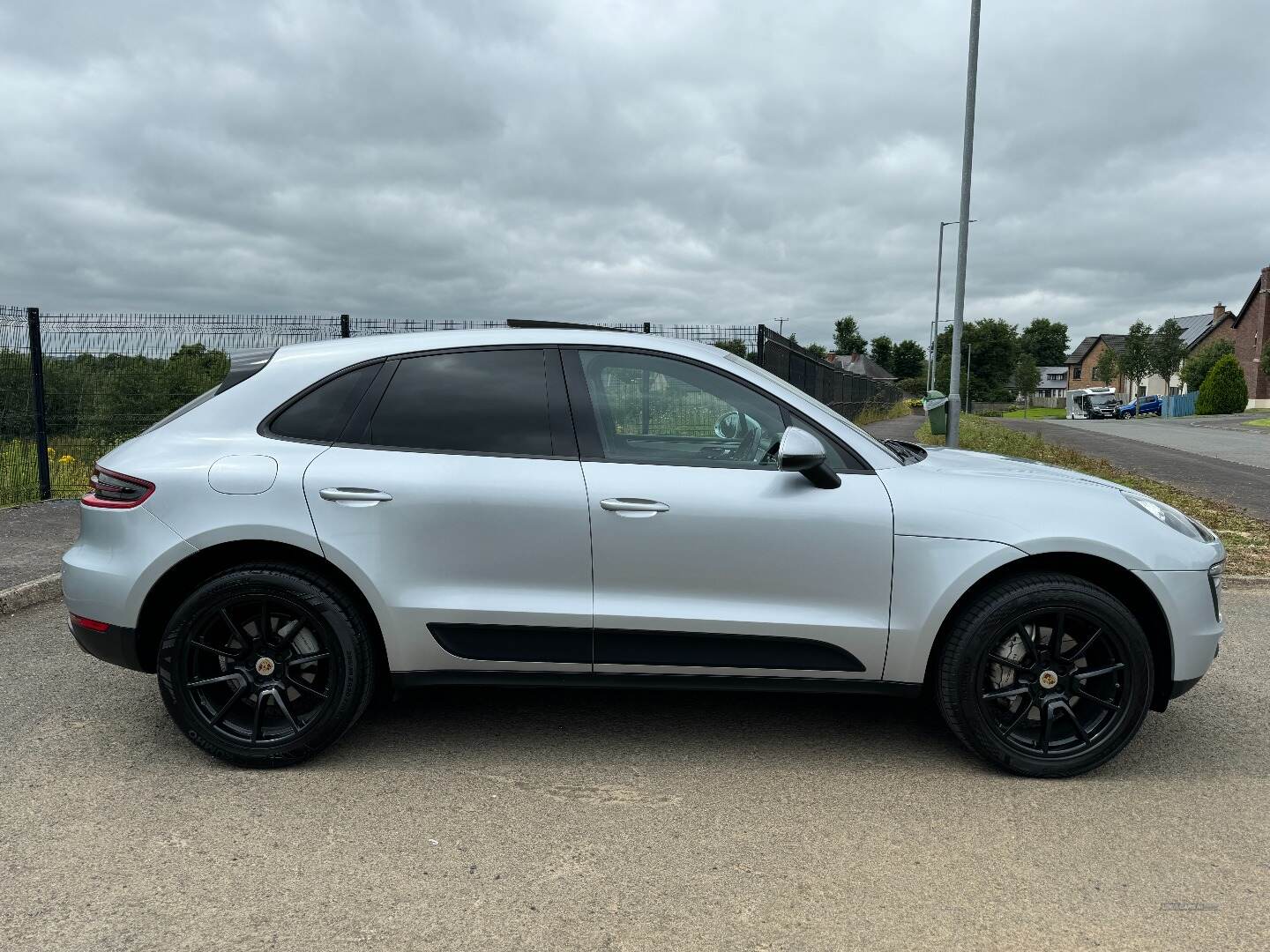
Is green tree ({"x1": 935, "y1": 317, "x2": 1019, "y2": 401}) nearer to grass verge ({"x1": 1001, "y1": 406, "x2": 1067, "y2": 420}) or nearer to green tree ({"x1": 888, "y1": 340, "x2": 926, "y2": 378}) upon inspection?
grass verge ({"x1": 1001, "y1": 406, "x2": 1067, "y2": 420})

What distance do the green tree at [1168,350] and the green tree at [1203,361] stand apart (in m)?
6.84

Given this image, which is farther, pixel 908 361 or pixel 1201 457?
pixel 908 361

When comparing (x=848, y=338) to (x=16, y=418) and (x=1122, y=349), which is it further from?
(x=16, y=418)

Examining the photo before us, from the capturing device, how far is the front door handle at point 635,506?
337 cm

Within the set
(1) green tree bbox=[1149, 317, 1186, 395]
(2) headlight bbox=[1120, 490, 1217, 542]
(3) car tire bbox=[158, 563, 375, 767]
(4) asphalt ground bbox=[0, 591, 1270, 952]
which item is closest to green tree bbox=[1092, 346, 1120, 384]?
(1) green tree bbox=[1149, 317, 1186, 395]

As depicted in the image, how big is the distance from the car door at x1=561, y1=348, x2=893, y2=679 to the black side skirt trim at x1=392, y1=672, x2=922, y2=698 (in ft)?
0.12

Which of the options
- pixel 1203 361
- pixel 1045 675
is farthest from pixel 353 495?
pixel 1203 361

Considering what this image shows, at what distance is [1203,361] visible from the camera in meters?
67.1

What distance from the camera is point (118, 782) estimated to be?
342 cm

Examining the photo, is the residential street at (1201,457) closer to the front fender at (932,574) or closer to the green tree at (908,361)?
the front fender at (932,574)

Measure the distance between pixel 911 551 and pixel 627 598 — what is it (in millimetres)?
1035

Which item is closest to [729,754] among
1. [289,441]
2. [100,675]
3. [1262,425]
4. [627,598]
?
[627,598]

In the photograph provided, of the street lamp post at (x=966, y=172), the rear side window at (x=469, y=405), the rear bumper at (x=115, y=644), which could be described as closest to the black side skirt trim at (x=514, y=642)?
the rear side window at (x=469, y=405)

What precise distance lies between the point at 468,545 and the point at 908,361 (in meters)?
145
